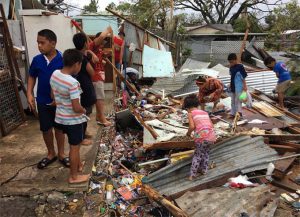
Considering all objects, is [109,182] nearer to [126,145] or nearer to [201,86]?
[126,145]

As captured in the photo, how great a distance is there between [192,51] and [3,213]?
14222mm

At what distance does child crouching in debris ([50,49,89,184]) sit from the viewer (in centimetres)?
338

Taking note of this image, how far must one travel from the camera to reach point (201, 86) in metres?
8.08

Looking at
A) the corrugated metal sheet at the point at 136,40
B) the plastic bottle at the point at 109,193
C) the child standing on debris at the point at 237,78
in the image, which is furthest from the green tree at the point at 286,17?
the plastic bottle at the point at 109,193

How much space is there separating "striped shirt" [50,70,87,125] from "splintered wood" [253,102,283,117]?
507cm

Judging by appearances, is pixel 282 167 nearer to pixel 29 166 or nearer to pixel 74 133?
pixel 74 133

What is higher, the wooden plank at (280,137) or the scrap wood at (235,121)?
the scrap wood at (235,121)

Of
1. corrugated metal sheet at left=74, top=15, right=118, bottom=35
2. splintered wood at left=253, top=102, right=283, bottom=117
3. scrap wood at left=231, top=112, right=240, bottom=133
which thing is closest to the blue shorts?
scrap wood at left=231, top=112, right=240, bottom=133

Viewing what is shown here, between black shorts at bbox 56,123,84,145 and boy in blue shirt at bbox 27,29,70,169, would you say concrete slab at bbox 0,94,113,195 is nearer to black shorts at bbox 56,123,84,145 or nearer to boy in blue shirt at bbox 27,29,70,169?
boy in blue shirt at bbox 27,29,70,169

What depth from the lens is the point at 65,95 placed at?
3445 millimetres

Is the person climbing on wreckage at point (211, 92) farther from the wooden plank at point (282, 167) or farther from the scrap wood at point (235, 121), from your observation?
the wooden plank at point (282, 167)

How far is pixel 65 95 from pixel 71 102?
10cm

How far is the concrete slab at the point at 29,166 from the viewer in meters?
3.60

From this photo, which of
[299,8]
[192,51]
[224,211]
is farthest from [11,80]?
[299,8]
